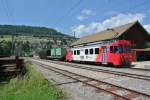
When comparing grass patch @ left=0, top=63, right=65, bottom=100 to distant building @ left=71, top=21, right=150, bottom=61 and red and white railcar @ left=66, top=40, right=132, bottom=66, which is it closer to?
red and white railcar @ left=66, top=40, right=132, bottom=66

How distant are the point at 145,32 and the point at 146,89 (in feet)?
133

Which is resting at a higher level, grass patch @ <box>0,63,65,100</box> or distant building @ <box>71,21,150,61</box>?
distant building @ <box>71,21,150,61</box>

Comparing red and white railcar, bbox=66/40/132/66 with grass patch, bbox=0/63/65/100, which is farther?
red and white railcar, bbox=66/40/132/66

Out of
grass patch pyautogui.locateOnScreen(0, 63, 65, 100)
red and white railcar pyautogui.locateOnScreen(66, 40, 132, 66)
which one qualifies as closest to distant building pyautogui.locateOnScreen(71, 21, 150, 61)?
red and white railcar pyautogui.locateOnScreen(66, 40, 132, 66)

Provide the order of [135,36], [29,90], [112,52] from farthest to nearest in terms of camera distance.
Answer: [135,36] → [112,52] → [29,90]

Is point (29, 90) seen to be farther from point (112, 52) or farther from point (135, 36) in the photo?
point (135, 36)

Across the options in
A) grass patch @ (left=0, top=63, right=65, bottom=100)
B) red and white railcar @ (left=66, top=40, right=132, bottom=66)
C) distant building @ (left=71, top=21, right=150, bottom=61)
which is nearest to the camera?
grass patch @ (left=0, top=63, right=65, bottom=100)

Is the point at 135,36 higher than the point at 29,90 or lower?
higher

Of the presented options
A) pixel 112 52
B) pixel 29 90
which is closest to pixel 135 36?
pixel 112 52

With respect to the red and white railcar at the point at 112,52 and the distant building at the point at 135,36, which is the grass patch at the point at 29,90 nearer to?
the red and white railcar at the point at 112,52

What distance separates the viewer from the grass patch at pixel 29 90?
981 cm

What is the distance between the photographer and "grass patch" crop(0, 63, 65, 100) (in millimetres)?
9812

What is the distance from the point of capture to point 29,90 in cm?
1133

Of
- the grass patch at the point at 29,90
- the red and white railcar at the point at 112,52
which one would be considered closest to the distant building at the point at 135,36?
the red and white railcar at the point at 112,52
